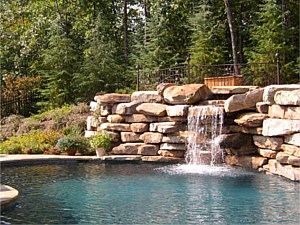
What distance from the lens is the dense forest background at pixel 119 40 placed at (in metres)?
15.3

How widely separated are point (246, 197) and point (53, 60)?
1068 centimetres

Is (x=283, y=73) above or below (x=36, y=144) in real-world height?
above

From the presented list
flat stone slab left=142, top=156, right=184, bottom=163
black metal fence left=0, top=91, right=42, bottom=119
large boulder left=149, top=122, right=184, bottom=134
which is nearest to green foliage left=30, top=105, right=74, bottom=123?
black metal fence left=0, top=91, right=42, bottom=119

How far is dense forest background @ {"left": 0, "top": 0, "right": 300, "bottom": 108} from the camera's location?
50.3ft

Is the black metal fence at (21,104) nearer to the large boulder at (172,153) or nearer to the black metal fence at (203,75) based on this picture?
the black metal fence at (203,75)

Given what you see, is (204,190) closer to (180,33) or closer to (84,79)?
(84,79)

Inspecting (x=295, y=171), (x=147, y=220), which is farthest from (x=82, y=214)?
(x=295, y=171)

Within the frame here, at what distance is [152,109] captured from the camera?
36.3ft

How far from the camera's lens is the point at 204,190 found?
24.9 feet

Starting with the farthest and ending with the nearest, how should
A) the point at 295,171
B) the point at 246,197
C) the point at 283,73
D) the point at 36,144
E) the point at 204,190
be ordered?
the point at 283,73 → the point at 36,144 → the point at 295,171 → the point at 204,190 → the point at 246,197

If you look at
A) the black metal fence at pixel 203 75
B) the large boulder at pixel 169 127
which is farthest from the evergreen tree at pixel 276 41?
the large boulder at pixel 169 127

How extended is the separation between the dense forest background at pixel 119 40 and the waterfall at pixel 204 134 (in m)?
4.75

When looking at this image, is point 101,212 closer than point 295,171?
Yes

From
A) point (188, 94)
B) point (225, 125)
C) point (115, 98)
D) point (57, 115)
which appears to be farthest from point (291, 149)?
point (57, 115)
